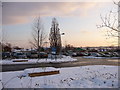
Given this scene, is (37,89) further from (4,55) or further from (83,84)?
(4,55)

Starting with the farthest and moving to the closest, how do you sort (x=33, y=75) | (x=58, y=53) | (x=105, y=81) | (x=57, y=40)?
(x=58, y=53) → (x=57, y=40) → (x=33, y=75) → (x=105, y=81)

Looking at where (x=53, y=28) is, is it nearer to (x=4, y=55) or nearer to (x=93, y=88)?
(x=4, y=55)

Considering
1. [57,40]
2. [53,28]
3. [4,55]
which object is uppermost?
[53,28]

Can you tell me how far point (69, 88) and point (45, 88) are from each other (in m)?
1.18

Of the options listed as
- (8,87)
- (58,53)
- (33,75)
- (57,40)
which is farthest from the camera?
(58,53)

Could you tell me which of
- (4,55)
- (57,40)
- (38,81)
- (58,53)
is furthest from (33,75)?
(4,55)

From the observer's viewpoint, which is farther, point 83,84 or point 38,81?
point 38,81

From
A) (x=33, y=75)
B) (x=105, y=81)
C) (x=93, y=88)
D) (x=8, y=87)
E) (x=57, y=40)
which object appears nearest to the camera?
(x=93, y=88)

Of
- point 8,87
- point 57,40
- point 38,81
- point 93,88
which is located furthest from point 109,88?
point 57,40

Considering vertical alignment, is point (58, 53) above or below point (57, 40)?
below

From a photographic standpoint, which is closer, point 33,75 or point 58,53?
point 33,75

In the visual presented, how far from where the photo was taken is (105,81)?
29.9 ft

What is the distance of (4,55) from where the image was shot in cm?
4325

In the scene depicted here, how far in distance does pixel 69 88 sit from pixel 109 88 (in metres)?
1.95
